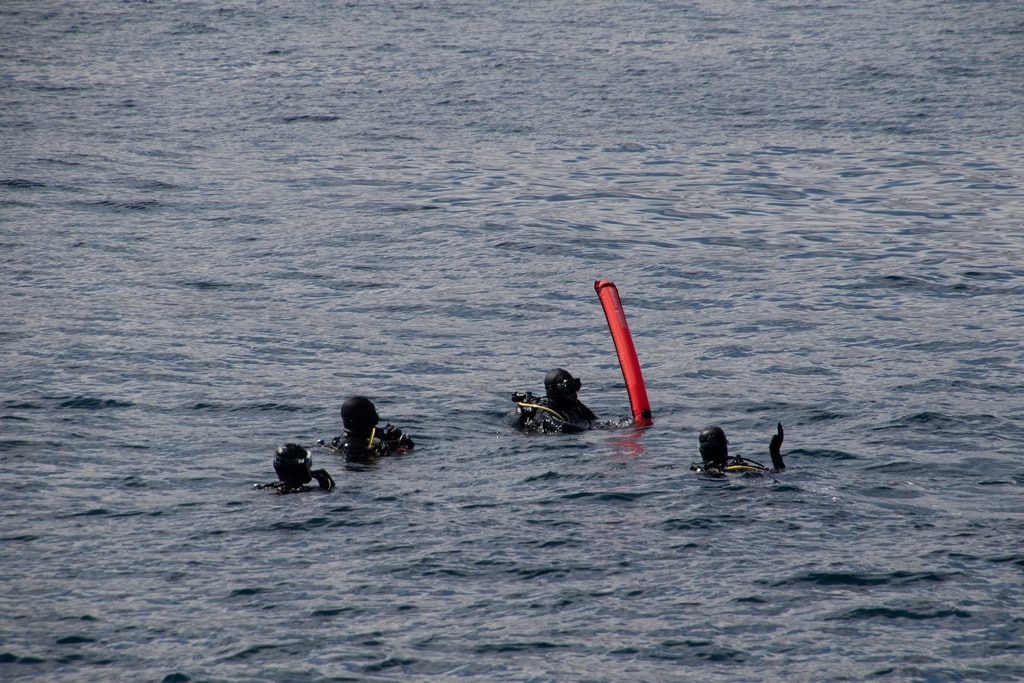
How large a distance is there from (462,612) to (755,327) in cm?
1135

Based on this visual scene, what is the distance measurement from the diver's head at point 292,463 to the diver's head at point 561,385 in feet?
12.4

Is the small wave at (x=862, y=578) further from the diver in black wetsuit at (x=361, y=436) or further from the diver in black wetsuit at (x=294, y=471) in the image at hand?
the diver in black wetsuit at (x=361, y=436)

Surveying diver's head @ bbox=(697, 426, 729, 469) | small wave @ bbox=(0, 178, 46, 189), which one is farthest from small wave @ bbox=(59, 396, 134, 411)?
small wave @ bbox=(0, 178, 46, 189)

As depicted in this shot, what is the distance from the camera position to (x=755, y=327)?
19.9 m

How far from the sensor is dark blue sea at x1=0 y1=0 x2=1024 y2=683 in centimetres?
980

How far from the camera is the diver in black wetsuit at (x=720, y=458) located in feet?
40.6

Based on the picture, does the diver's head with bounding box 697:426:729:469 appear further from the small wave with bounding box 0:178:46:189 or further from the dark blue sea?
the small wave with bounding box 0:178:46:189

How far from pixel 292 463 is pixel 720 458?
4.65 m

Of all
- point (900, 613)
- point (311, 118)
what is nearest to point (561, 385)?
point (900, 613)

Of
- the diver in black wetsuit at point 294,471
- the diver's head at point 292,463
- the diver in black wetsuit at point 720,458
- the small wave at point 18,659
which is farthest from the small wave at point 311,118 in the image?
the small wave at point 18,659

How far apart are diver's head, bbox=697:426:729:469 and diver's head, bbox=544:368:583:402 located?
2557mm

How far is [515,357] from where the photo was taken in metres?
18.5

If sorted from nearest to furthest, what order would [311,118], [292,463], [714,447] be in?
[292,463] → [714,447] → [311,118]

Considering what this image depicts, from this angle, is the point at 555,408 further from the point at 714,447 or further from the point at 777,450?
the point at 777,450
